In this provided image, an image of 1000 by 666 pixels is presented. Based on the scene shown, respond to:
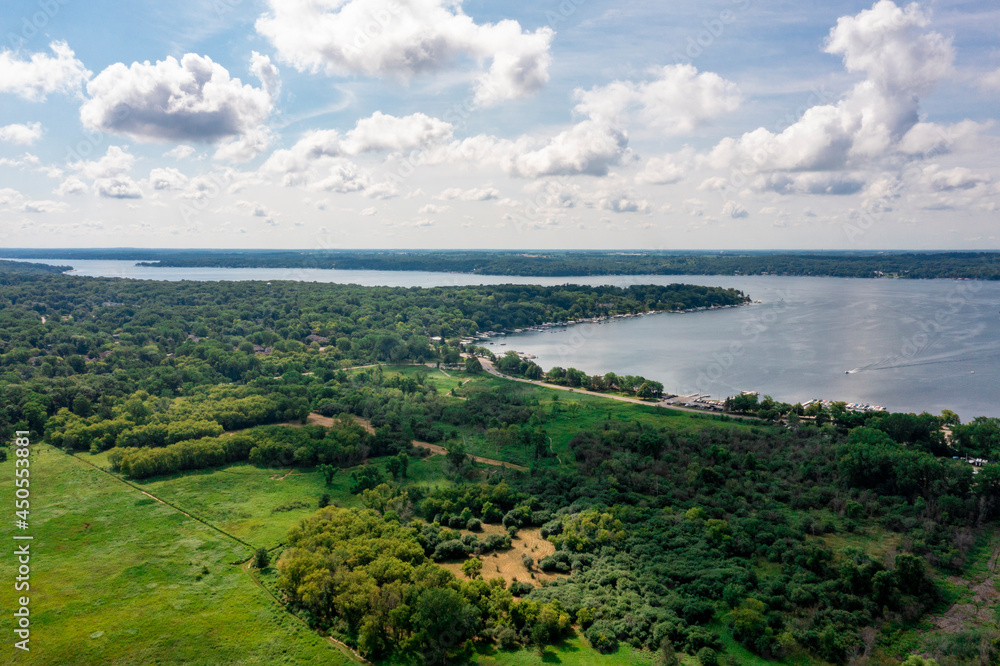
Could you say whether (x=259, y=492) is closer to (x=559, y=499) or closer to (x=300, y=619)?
(x=300, y=619)

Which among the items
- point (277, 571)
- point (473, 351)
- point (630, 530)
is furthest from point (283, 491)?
point (473, 351)

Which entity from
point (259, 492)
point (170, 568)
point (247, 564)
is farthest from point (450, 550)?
point (259, 492)

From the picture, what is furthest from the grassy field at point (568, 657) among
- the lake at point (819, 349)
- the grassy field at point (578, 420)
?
the lake at point (819, 349)

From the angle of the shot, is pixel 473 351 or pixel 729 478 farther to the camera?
pixel 473 351

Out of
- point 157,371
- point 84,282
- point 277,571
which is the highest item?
point 84,282

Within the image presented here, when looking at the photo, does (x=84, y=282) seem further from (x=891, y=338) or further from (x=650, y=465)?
(x=891, y=338)

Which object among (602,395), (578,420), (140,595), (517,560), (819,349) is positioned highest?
(819,349)
